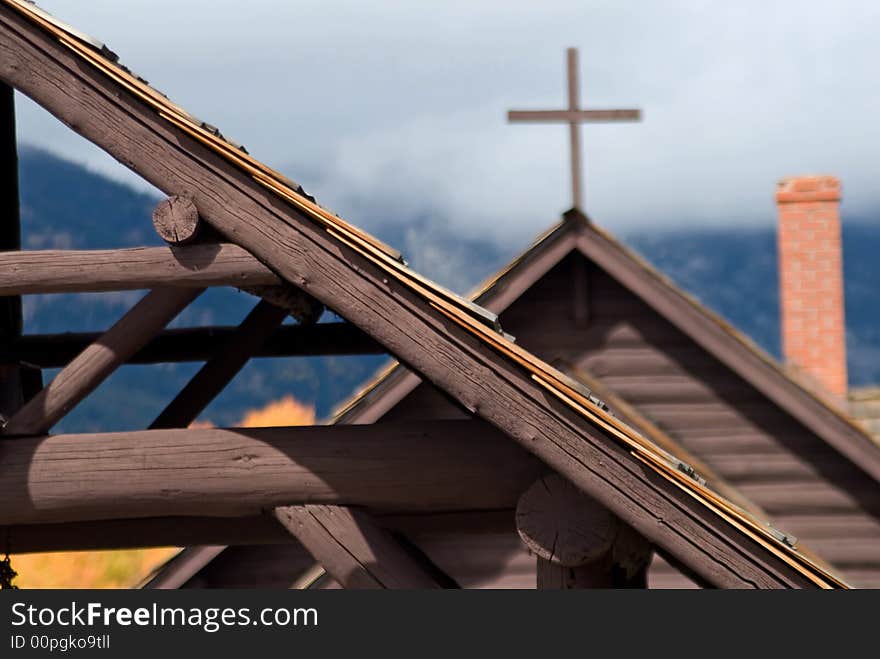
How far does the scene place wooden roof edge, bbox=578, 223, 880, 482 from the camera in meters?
9.67

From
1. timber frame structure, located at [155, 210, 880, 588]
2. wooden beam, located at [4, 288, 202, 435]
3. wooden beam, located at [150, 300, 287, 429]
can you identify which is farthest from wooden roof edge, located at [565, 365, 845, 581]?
wooden beam, located at [4, 288, 202, 435]

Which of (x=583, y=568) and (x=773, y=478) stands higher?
(x=773, y=478)

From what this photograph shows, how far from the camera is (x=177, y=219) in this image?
195 inches

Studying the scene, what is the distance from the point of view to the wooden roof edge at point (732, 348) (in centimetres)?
967

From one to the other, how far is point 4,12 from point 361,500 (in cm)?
229

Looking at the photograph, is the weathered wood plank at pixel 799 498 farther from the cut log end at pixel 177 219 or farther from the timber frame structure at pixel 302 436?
the cut log end at pixel 177 219

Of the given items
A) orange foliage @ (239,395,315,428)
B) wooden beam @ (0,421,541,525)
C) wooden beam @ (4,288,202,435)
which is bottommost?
wooden beam @ (0,421,541,525)

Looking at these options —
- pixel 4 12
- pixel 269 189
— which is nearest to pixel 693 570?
pixel 269 189

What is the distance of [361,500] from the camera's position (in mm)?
5137

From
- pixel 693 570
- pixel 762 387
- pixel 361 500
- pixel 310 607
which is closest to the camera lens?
pixel 693 570

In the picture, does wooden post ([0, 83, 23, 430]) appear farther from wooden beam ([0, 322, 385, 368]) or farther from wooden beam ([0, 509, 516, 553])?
wooden beam ([0, 509, 516, 553])

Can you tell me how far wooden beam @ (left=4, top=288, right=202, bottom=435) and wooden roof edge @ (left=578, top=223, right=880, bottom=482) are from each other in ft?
16.4

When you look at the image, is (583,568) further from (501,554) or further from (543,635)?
(501,554)

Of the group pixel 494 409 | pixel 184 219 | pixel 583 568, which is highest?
pixel 184 219
